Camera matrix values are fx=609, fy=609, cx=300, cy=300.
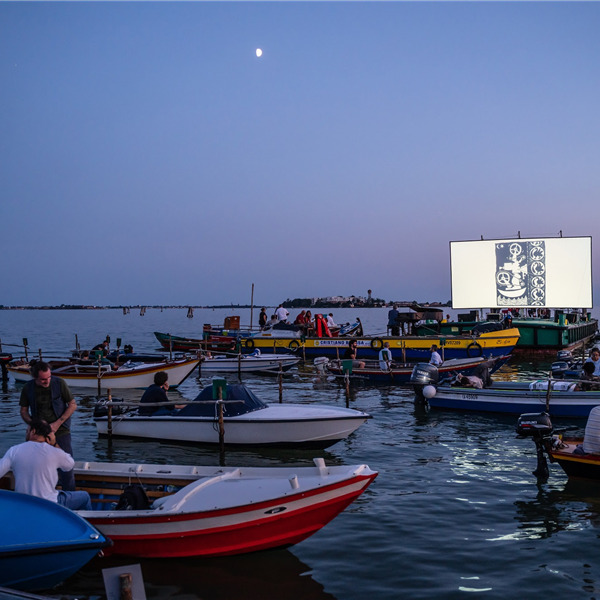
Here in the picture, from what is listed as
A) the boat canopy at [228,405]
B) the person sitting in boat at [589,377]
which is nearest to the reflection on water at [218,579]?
the boat canopy at [228,405]

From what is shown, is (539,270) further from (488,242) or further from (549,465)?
(549,465)

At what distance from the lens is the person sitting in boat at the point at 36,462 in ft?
24.3

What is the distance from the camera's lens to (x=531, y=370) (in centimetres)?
3647

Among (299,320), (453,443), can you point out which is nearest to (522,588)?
(453,443)

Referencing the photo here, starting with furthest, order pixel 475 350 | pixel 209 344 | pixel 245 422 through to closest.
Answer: pixel 209 344 < pixel 475 350 < pixel 245 422

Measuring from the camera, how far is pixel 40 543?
22.2ft

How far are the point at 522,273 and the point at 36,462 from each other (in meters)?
52.2

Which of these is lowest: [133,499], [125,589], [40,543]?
[133,499]

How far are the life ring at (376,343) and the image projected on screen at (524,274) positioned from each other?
2005 centimetres

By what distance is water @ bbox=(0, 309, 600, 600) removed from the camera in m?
8.06

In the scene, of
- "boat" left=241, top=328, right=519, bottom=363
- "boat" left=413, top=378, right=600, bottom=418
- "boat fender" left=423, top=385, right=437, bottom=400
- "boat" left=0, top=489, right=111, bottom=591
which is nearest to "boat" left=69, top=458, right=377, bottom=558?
"boat" left=0, top=489, right=111, bottom=591

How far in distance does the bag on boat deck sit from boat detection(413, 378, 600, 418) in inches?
518

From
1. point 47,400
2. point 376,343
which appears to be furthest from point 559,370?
point 47,400

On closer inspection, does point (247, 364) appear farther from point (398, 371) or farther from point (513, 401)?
point (513, 401)
